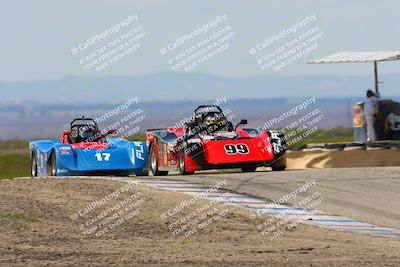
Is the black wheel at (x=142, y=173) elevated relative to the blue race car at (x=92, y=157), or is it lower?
lower

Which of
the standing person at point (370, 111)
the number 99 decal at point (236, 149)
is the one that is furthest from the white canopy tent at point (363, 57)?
the number 99 decal at point (236, 149)

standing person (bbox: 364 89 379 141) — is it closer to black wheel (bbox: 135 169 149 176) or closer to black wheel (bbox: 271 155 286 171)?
black wheel (bbox: 271 155 286 171)

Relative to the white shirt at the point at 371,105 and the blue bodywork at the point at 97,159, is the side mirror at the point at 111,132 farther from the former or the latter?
the white shirt at the point at 371,105

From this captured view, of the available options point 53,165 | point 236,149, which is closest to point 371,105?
point 236,149

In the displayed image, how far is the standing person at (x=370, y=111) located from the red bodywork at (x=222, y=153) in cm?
819

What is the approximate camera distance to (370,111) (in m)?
35.0

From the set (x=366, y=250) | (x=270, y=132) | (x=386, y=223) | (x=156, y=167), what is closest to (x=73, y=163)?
(x=156, y=167)

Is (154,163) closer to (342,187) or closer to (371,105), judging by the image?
(342,187)

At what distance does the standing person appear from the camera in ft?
114

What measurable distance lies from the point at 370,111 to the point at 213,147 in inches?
379

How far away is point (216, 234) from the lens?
728 inches

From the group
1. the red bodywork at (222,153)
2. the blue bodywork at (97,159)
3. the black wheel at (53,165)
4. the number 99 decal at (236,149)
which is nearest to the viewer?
the red bodywork at (222,153)

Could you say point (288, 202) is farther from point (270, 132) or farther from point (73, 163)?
point (73, 163)

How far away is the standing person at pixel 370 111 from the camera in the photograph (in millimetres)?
34781
